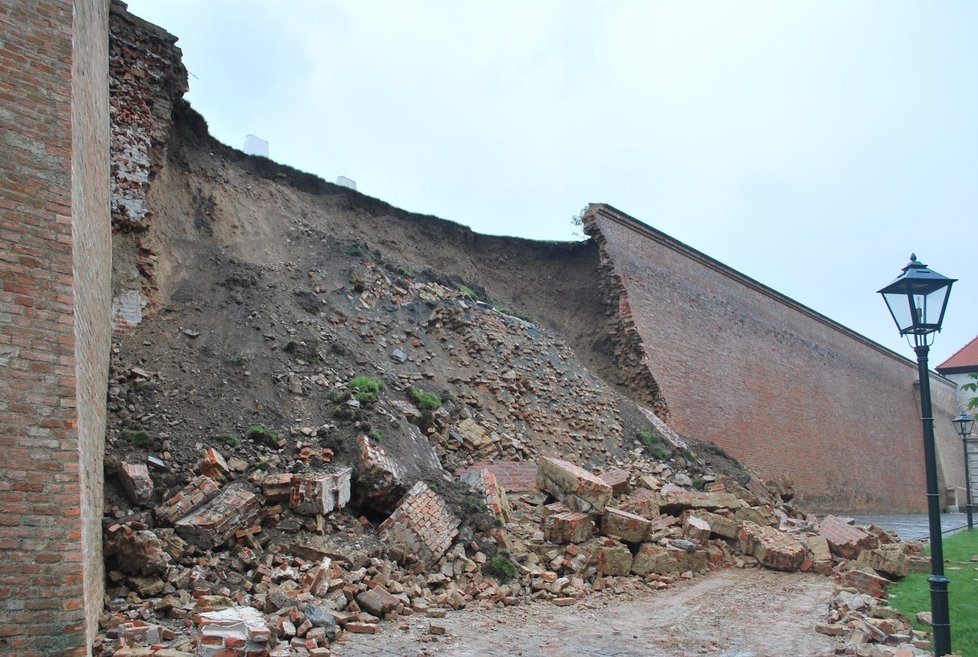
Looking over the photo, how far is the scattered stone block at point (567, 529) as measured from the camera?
27.8ft

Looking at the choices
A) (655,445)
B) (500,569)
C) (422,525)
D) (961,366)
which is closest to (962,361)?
(961,366)

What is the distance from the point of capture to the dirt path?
218 inches

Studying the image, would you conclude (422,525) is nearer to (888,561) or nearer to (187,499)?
(187,499)

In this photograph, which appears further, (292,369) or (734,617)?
(292,369)

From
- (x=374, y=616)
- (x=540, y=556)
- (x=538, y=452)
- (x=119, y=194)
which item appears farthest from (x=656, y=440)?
(x=119, y=194)

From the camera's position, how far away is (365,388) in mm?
9352

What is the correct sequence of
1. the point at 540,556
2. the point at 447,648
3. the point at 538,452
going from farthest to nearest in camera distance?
the point at 538,452 → the point at 540,556 → the point at 447,648

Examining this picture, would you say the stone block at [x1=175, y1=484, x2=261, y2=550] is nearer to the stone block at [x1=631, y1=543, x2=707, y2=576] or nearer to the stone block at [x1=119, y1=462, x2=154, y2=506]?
the stone block at [x1=119, y1=462, x2=154, y2=506]

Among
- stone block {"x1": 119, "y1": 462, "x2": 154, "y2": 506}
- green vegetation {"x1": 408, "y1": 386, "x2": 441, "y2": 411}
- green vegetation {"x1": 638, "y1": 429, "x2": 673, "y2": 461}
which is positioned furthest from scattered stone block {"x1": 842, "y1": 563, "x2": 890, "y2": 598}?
stone block {"x1": 119, "y1": 462, "x2": 154, "y2": 506}

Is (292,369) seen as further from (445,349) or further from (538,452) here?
(538,452)

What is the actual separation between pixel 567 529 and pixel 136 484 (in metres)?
A: 5.01

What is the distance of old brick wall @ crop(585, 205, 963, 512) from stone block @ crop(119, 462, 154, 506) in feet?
38.8

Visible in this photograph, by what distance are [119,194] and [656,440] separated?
1078 centimetres

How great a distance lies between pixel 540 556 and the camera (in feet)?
27.1
